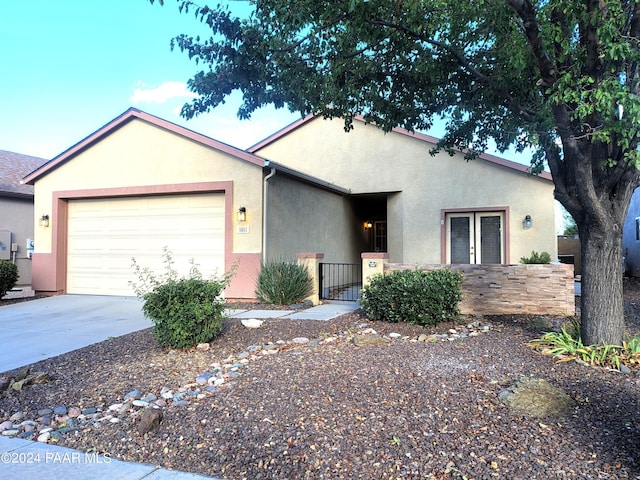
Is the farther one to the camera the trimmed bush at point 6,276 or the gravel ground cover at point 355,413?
the trimmed bush at point 6,276

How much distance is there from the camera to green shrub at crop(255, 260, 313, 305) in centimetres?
919

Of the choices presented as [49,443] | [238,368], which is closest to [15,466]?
[49,443]

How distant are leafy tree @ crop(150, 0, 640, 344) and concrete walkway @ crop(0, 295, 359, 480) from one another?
12.8 ft

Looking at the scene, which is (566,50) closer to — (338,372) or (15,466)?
(338,372)

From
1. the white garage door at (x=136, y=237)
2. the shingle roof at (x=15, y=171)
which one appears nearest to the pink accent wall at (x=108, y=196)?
the white garage door at (x=136, y=237)

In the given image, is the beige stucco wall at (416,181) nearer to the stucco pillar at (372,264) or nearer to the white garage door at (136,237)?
the white garage door at (136,237)

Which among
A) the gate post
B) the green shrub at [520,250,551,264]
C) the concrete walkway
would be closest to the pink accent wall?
the concrete walkway

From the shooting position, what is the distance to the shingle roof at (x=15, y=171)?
1509cm

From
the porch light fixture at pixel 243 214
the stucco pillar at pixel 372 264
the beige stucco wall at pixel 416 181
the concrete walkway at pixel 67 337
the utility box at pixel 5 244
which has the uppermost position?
the beige stucco wall at pixel 416 181

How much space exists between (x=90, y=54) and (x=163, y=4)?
30.5ft

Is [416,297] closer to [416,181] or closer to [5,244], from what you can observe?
[416,181]

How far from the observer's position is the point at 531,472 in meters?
2.56

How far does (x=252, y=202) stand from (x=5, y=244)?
10.9m

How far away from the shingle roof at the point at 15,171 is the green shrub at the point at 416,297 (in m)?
14.5
